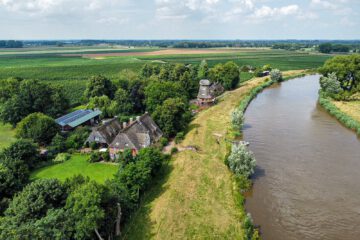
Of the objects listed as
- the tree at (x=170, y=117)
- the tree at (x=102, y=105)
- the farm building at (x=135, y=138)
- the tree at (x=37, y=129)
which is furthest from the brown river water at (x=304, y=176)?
the tree at (x=37, y=129)

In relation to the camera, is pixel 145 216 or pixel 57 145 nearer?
pixel 145 216

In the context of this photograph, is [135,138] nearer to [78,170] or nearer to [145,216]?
[78,170]

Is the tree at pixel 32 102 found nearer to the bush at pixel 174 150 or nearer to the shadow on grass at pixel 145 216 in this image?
the bush at pixel 174 150

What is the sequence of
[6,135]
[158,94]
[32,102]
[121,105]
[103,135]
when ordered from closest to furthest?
[103,135] → [6,135] → [158,94] → [32,102] → [121,105]

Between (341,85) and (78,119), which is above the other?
(341,85)

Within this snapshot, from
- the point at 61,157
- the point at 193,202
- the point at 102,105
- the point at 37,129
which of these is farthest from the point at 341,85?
the point at 37,129

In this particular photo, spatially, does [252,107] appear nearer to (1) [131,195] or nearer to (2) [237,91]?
(2) [237,91]

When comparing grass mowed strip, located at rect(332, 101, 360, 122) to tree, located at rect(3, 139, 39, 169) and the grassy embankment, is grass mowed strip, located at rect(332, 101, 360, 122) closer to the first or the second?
the grassy embankment
